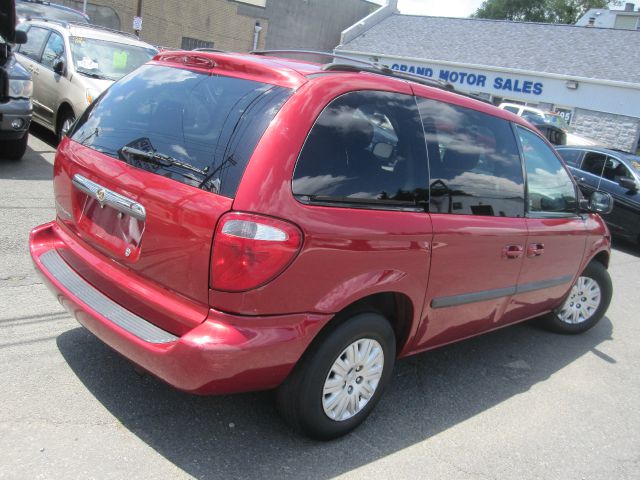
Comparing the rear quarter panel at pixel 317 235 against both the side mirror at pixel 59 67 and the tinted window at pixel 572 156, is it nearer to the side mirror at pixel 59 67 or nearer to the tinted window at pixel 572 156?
the side mirror at pixel 59 67

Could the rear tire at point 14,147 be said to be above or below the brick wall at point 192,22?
below

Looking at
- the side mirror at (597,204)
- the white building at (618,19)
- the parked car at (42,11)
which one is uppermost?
the white building at (618,19)

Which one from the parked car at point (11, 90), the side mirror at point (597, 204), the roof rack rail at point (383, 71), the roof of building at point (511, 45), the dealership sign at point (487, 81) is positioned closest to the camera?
the roof rack rail at point (383, 71)

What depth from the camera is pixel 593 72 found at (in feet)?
81.2

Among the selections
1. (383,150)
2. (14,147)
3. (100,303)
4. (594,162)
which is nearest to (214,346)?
(100,303)

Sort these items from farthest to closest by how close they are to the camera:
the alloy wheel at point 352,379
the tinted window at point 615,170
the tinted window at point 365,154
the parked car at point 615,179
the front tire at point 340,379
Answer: the tinted window at point 615,170 < the parked car at point 615,179 < the alloy wheel at point 352,379 < the front tire at point 340,379 < the tinted window at point 365,154

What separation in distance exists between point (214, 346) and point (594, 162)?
32.6 feet

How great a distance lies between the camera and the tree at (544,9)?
57688mm

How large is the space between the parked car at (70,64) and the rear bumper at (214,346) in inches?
236

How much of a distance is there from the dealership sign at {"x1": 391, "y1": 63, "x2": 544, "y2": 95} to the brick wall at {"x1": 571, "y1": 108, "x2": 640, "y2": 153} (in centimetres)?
237

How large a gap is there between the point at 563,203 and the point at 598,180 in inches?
263

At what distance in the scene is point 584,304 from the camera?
17.5 feet

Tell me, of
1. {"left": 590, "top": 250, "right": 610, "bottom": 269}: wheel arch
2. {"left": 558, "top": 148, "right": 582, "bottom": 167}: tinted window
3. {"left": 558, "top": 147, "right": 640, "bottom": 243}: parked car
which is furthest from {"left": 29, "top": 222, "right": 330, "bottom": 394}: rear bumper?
{"left": 558, "top": 148, "right": 582, "bottom": 167}: tinted window

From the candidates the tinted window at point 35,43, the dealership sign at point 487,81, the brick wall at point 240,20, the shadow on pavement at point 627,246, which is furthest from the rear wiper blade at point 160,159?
the brick wall at point 240,20
